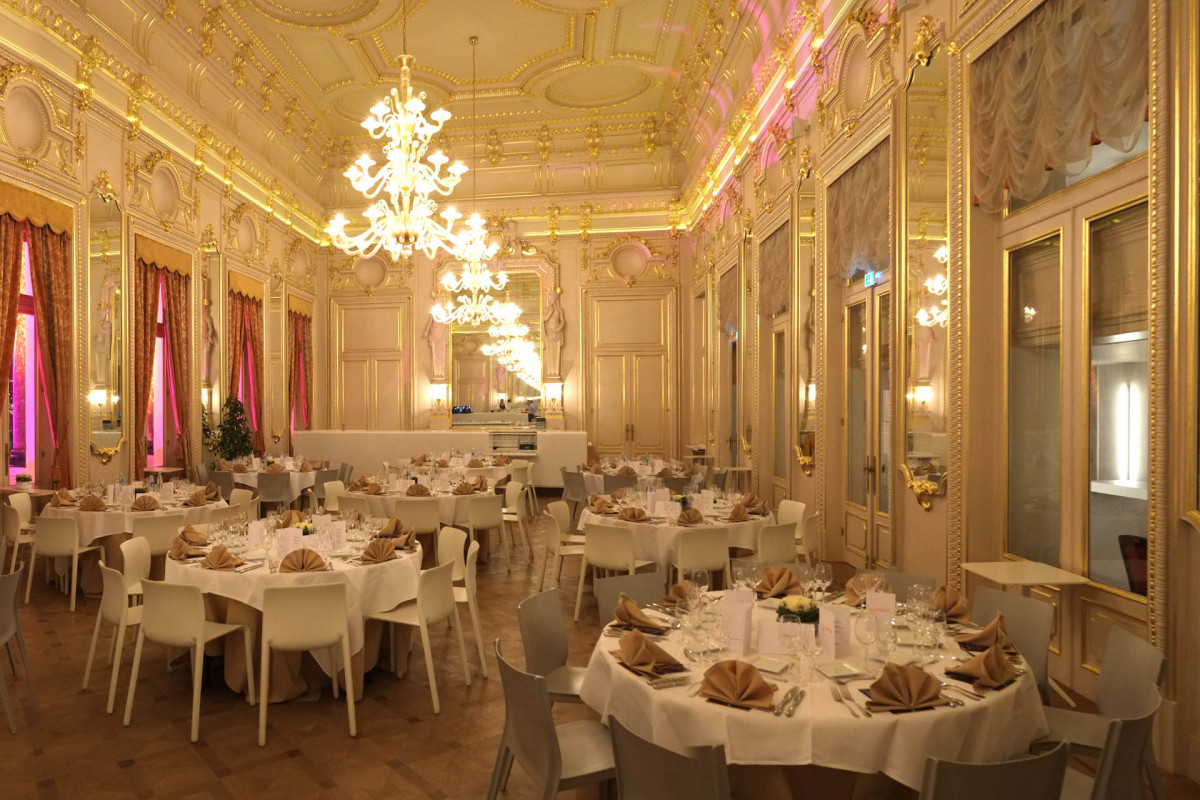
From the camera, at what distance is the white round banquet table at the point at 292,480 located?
959 cm

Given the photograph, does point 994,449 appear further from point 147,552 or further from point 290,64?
point 290,64

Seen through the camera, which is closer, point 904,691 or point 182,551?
point 904,691

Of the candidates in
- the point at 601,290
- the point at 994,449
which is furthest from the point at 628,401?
the point at 994,449

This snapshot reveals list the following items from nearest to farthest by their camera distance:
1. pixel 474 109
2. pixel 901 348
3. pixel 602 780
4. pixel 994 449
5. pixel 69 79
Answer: pixel 602 780 → pixel 994 449 → pixel 901 348 → pixel 69 79 → pixel 474 109

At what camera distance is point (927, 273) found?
5258 millimetres

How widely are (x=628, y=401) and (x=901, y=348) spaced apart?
9.20m

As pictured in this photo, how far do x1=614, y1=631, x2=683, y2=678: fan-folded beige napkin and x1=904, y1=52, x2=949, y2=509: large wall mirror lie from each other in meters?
3.11

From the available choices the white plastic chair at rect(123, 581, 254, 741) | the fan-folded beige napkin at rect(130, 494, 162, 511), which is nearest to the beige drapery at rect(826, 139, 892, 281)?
the white plastic chair at rect(123, 581, 254, 741)

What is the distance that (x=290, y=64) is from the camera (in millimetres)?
11305

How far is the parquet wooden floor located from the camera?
130 inches

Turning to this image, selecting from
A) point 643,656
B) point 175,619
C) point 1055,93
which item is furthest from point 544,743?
point 1055,93

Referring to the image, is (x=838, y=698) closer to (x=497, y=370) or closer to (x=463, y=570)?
(x=463, y=570)

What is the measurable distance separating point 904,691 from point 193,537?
411 centimetres

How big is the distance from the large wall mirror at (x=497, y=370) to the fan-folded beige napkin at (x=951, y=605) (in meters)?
12.0
